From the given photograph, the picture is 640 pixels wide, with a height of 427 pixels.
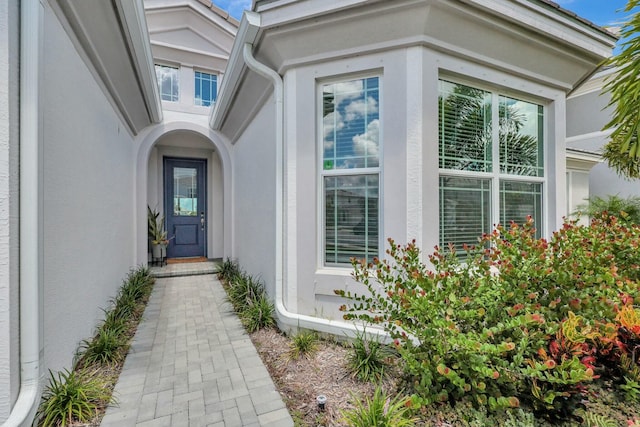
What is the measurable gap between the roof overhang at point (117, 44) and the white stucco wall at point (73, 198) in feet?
0.77

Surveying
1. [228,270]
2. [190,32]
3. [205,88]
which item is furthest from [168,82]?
[228,270]

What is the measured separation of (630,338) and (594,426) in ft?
2.96

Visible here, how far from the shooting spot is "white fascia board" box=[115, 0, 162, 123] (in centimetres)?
318

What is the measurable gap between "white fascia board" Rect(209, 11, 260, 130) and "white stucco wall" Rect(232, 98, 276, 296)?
0.59 meters

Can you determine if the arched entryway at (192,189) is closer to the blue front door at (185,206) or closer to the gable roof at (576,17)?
the blue front door at (185,206)

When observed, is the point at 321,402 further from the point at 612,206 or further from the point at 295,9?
the point at 612,206

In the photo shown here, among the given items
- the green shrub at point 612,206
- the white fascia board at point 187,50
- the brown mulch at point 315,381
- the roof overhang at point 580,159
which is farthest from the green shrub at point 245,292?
the roof overhang at point 580,159

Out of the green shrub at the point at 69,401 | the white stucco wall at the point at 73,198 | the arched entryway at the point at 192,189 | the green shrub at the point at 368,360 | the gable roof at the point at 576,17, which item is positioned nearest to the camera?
the green shrub at the point at 69,401

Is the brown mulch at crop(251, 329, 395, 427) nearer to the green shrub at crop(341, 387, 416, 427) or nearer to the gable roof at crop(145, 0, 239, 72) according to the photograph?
the green shrub at crop(341, 387, 416, 427)

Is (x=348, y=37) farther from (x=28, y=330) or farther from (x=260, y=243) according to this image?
(x=28, y=330)

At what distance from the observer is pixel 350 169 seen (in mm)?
3494

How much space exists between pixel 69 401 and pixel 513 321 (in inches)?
133

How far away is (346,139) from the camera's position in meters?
3.53

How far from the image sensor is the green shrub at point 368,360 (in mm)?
2699
